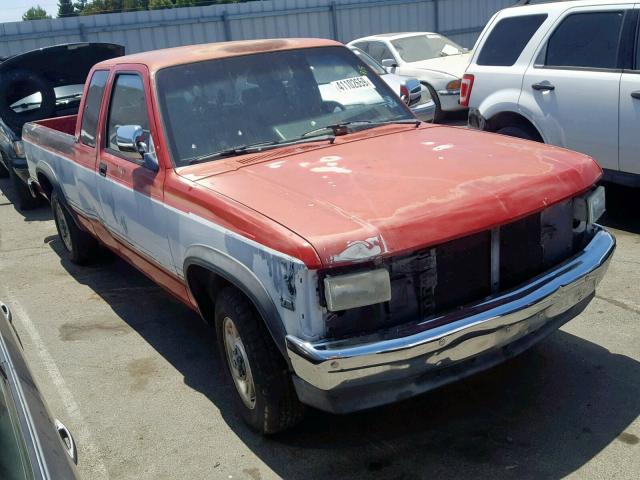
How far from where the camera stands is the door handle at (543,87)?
6391 mm

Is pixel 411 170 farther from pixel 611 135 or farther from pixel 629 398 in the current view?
pixel 611 135

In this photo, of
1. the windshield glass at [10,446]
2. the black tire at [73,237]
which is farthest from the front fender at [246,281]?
the black tire at [73,237]

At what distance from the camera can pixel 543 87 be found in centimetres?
646

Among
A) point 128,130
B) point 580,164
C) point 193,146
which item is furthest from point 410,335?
point 128,130

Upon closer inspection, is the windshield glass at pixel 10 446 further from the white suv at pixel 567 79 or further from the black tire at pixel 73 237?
the white suv at pixel 567 79

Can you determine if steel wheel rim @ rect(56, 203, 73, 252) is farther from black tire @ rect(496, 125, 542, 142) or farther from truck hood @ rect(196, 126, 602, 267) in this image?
black tire @ rect(496, 125, 542, 142)

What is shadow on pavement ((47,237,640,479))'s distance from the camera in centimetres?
330

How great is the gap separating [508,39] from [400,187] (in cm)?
428

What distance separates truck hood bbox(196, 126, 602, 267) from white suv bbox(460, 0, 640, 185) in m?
2.19

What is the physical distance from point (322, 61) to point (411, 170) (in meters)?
1.54

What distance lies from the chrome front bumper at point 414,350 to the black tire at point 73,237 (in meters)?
4.02

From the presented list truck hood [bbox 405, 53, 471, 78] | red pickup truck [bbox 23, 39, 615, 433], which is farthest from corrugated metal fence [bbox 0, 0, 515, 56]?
red pickup truck [bbox 23, 39, 615, 433]

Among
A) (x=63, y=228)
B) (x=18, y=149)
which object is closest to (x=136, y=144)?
(x=63, y=228)

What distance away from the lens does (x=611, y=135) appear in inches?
235
